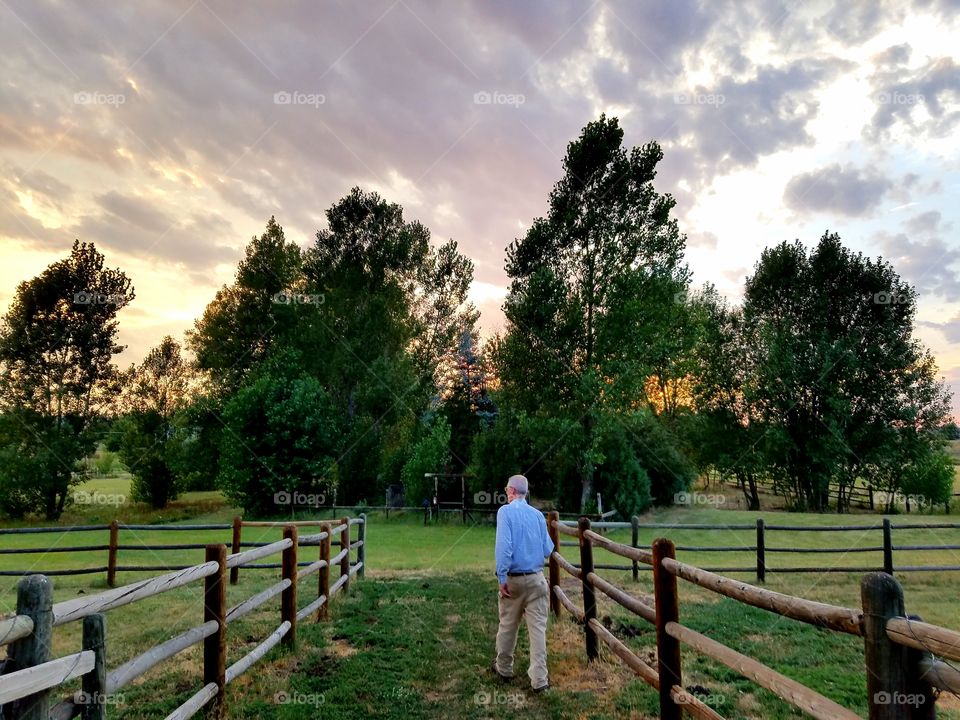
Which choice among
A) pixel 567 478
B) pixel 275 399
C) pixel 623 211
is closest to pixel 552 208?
pixel 623 211

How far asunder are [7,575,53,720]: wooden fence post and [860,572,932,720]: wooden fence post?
3512 mm

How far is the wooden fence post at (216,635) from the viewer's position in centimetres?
490

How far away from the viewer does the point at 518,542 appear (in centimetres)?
588

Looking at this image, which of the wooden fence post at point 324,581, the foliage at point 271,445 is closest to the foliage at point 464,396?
the foliage at point 271,445

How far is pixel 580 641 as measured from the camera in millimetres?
7555

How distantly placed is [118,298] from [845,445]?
40.1m

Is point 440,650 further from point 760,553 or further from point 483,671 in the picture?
point 760,553

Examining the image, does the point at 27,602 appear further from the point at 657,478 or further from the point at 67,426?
the point at 67,426

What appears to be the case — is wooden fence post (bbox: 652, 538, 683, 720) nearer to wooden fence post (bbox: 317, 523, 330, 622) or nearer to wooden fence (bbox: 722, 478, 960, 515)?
wooden fence post (bbox: 317, 523, 330, 622)

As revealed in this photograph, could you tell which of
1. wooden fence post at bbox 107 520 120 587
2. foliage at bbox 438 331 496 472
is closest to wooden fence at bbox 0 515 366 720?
wooden fence post at bbox 107 520 120 587

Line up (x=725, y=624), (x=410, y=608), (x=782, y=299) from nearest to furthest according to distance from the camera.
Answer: (x=725, y=624) → (x=410, y=608) → (x=782, y=299)

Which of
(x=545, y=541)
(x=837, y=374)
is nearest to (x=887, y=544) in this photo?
(x=545, y=541)

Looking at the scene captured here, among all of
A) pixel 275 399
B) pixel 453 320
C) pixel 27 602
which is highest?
pixel 453 320

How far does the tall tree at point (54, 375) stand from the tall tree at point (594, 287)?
22.6 meters
